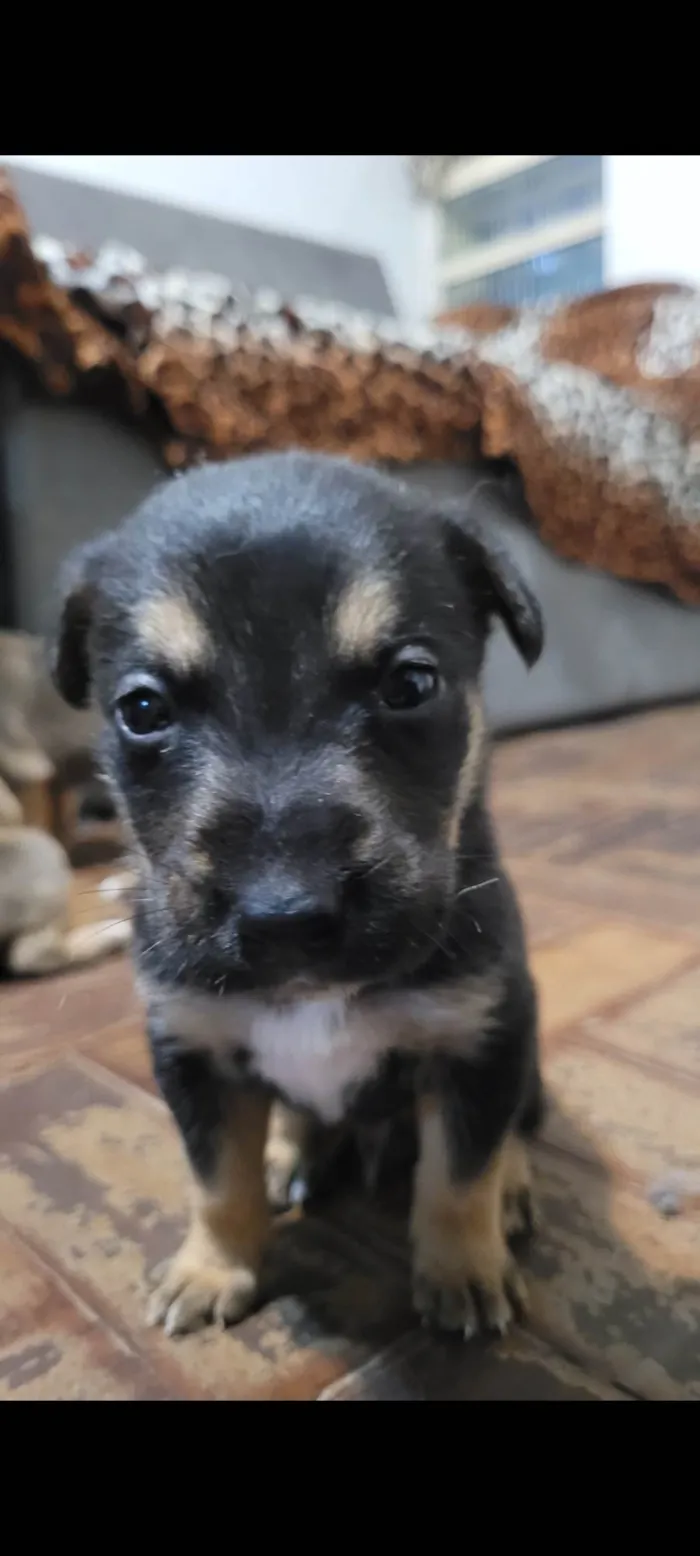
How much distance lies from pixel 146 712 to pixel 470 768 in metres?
0.39

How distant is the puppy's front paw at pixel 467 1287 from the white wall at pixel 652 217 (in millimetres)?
6140

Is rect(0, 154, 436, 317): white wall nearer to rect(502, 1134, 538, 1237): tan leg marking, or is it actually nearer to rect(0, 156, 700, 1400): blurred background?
rect(0, 156, 700, 1400): blurred background

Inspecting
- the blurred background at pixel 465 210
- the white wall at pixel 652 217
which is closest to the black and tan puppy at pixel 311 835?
the blurred background at pixel 465 210

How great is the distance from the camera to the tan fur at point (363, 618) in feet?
3.55

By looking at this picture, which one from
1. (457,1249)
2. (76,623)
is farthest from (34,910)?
(457,1249)

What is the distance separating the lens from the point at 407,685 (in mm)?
1152

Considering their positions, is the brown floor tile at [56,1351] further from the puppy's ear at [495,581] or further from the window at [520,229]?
the window at [520,229]

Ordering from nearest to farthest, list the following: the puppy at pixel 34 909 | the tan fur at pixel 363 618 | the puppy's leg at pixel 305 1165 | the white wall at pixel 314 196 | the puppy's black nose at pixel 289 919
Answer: the puppy's black nose at pixel 289 919
the tan fur at pixel 363 618
the puppy's leg at pixel 305 1165
the puppy at pixel 34 909
the white wall at pixel 314 196

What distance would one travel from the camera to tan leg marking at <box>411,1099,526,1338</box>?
4.01ft

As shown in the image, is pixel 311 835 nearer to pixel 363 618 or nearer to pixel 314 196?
pixel 363 618

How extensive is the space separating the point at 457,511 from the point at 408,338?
3.06m
